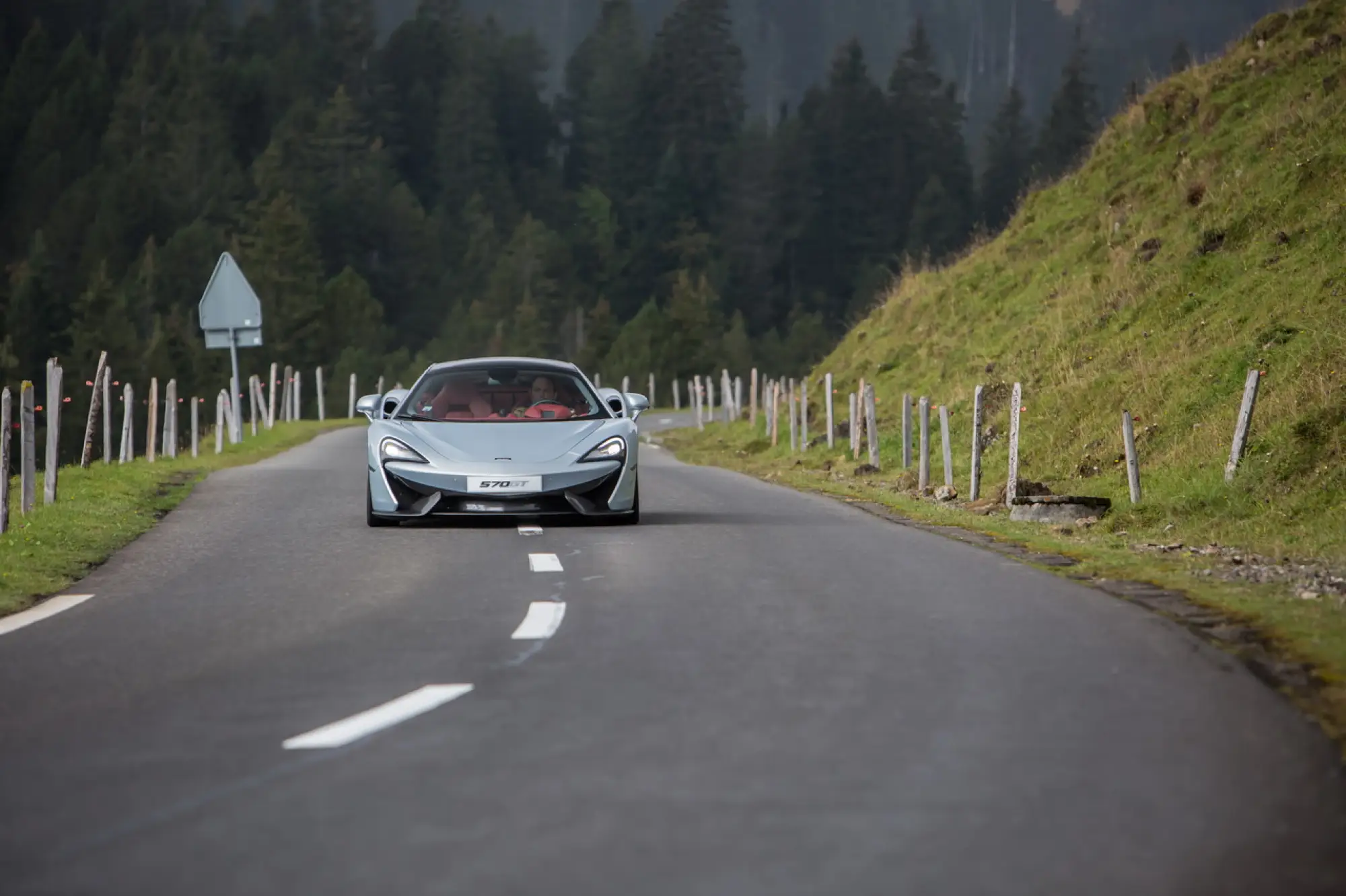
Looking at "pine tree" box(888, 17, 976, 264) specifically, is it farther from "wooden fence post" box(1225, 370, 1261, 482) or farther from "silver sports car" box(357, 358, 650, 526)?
"silver sports car" box(357, 358, 650, 526)

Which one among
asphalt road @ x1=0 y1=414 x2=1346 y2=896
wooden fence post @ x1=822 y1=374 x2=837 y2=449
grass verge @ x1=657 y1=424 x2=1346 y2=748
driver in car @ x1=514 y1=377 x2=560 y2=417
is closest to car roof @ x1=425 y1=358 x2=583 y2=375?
driver in car @ x1=514 y1=377 x2=560 y2=417

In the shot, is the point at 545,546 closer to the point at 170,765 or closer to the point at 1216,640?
the point at 1216,640

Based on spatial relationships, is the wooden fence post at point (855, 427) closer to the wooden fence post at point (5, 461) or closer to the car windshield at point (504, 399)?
the car windshield at point (504, 399)

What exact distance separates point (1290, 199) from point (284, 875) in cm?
3036

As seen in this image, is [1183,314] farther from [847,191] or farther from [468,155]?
[468,155]

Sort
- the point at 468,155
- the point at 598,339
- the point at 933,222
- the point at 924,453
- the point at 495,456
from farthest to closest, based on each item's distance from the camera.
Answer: the point at 468,155, the point at 933,222, the point at 598,339, the point at 924,453, the point at 495,456

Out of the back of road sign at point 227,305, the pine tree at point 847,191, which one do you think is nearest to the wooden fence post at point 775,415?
the back of road sign at point 227,305

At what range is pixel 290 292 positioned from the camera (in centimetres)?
12000

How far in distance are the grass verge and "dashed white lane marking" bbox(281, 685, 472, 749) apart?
3455 millimetres

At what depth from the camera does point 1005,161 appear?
16062 cm

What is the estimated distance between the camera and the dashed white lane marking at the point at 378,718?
7.93 metres

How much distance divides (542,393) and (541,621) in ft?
29.2

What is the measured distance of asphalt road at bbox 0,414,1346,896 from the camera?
598 cm

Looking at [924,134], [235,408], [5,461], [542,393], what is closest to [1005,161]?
[924,134]
